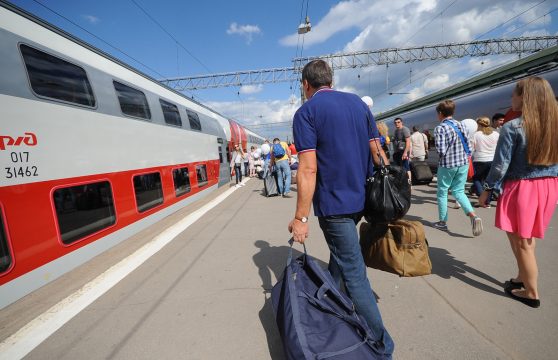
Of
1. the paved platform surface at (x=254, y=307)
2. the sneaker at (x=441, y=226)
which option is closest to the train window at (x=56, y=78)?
the paved platform surface at (x=254, y=307)

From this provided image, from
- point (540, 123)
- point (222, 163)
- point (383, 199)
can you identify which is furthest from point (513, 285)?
point (222, 163)

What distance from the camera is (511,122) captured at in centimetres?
216

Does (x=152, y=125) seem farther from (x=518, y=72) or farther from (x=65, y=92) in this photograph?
(x=518, y=72)

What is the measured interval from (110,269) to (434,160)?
11.3 meters

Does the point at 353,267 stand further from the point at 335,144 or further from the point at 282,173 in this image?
the point at 282,173

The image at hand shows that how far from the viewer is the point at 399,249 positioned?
2.17 m

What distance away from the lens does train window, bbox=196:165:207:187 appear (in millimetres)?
8166

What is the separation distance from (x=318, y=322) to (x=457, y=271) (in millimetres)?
2120

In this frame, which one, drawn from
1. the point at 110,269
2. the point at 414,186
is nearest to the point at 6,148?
the point at 110,269

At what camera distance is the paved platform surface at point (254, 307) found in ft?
6.36

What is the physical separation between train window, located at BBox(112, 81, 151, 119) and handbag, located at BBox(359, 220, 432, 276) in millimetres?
4480

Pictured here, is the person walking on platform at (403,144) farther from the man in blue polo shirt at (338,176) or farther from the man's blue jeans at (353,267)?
the man's blue jeans at (353,267)

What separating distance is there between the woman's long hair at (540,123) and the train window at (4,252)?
179 inches

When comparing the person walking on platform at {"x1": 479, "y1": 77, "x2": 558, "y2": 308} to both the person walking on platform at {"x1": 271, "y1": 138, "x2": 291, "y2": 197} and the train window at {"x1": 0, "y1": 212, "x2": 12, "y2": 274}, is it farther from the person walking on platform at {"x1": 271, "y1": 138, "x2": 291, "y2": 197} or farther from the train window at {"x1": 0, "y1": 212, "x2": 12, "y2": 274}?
the person walking on platform at {"x1": 271, "y1": 138, "x2": 291, "y2": 197}
